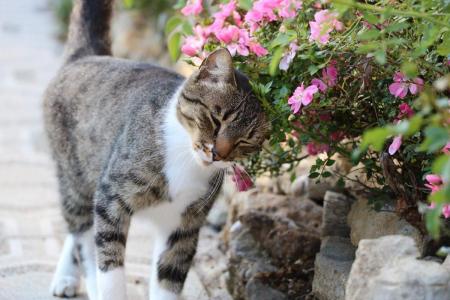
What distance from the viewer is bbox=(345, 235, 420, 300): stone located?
2512 mm

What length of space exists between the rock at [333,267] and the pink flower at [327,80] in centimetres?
77

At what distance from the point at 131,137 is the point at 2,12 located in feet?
25.2

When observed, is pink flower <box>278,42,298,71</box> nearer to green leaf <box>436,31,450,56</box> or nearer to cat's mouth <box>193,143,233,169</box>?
cat's mouth <box>193,143,233,169</box>

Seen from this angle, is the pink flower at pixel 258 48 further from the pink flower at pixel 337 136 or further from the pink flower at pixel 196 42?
the pink flower at pixel 337 136

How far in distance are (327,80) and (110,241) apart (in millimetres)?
1143

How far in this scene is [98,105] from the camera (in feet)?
12.6

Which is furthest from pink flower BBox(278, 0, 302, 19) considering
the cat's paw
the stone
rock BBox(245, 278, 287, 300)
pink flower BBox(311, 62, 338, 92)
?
the cat's paw

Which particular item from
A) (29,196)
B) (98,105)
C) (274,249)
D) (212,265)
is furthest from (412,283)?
(29,196)

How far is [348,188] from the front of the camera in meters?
3.86

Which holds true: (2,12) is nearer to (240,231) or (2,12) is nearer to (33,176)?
(33,176)

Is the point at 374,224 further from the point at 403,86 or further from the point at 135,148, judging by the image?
the point at 135,148

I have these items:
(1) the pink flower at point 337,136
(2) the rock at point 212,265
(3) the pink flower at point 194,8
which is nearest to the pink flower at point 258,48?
(3) the pink flower at point 194,8

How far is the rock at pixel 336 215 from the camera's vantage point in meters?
3.64

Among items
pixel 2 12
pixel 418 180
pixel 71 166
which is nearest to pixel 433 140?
pixel 418 180
